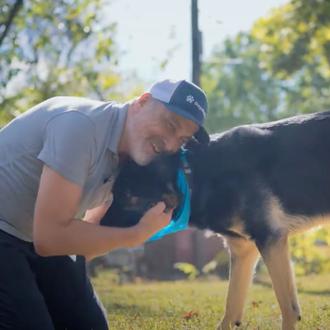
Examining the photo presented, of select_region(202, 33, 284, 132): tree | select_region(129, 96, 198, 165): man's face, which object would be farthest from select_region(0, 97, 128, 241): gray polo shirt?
select_region(202, 33, 284, 132): tree

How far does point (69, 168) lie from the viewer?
327 centimetres

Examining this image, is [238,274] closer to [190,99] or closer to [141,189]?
[141,189]

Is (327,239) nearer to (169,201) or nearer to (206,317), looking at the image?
(206,317)

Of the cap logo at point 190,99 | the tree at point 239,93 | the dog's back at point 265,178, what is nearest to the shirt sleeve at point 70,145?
the cap logo at point 190,99

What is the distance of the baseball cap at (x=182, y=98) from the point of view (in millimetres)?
3482

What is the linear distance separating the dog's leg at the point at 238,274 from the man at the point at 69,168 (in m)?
1.56

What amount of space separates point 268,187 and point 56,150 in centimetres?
203

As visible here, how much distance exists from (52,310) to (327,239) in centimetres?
794

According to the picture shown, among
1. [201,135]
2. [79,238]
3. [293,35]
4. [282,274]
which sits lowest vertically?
[293,35]

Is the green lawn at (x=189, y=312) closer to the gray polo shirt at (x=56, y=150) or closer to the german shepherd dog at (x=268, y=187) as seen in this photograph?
the german shepherd dog at (x=268, y=187)

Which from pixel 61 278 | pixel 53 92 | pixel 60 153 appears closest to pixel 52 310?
pixel 61 278

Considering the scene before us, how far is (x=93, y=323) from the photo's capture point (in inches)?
166

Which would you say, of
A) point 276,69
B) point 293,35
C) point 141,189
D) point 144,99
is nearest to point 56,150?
point 144,99

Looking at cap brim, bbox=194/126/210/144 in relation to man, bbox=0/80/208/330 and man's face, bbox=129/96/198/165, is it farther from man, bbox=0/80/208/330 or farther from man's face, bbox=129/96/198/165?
man's face, bbox=129/96/198/165
